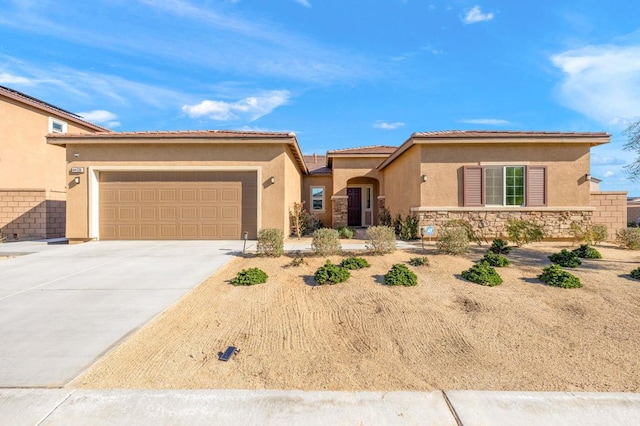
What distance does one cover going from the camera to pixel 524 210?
1124 cm

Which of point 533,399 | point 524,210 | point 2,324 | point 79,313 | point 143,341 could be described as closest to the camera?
point 533,399

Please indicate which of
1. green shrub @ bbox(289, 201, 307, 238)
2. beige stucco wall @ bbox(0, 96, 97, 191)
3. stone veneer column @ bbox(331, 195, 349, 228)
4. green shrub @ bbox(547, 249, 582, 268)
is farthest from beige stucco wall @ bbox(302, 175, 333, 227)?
green shrub @ bbox(547, 249, 582, 268)

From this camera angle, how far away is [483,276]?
5.95m

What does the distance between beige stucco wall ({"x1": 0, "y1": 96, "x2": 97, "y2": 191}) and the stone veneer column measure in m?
13.0

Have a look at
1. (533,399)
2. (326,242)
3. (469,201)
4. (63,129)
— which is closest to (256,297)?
(326,242)

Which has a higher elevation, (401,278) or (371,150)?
(371,150)

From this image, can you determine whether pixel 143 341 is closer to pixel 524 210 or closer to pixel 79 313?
pixel 79 313

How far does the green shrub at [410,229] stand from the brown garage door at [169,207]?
615cm

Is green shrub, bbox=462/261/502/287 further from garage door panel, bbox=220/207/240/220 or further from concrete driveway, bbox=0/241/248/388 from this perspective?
garage door panel, bbox=220/207/240/220

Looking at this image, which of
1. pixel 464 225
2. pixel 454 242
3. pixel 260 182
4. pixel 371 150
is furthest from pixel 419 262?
pixel 371 150

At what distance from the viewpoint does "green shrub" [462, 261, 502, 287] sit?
5.88 meters

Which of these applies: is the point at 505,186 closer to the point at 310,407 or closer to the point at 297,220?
the point at 297,220

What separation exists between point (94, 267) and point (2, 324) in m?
3.27

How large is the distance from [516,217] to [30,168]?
68.3 ft
